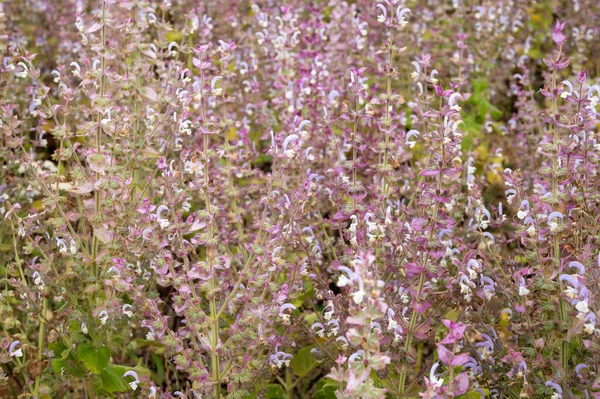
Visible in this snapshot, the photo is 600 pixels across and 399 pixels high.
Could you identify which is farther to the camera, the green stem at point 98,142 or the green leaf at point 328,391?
the green leaf at point 328,391

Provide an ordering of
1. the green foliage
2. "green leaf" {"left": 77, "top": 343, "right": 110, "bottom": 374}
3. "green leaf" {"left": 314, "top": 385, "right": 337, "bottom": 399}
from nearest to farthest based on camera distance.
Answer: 1. "green leaf" {"left": 77, "top": 343, "right": 110, "bottom": 374}
2. "green leaf" {"left": 314, "top": 385, "right": 337, "bottom": 399}
3. the green foliage

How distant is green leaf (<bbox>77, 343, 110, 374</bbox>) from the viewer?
10.7 feet

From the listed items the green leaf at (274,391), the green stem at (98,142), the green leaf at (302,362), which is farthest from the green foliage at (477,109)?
the green stem at (98,142)

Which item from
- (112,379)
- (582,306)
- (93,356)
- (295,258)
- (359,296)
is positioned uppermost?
(359,296)

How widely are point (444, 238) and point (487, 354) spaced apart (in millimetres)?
606

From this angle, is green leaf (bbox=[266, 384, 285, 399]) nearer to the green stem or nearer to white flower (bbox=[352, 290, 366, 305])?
the green stem

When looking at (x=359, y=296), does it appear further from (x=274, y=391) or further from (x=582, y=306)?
(x=274, y=391)

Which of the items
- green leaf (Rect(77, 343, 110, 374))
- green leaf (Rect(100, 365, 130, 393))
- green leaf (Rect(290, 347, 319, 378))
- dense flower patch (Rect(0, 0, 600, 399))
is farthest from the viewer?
green leaf (Rect(290, 347, 319, 378))

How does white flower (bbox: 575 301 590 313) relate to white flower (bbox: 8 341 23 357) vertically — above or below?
above

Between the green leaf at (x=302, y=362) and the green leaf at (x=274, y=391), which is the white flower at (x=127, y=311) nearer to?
the green leaf at (x=274, y=391)

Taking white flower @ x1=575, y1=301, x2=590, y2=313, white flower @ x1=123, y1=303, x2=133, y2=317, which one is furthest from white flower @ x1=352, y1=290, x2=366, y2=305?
white flower @ x1=123, y1=303, x2=133, y2=317

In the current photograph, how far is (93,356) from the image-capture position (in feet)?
10.8

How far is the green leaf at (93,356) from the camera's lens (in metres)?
3.25

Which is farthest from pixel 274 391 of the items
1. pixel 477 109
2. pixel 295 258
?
pixel 477 109
